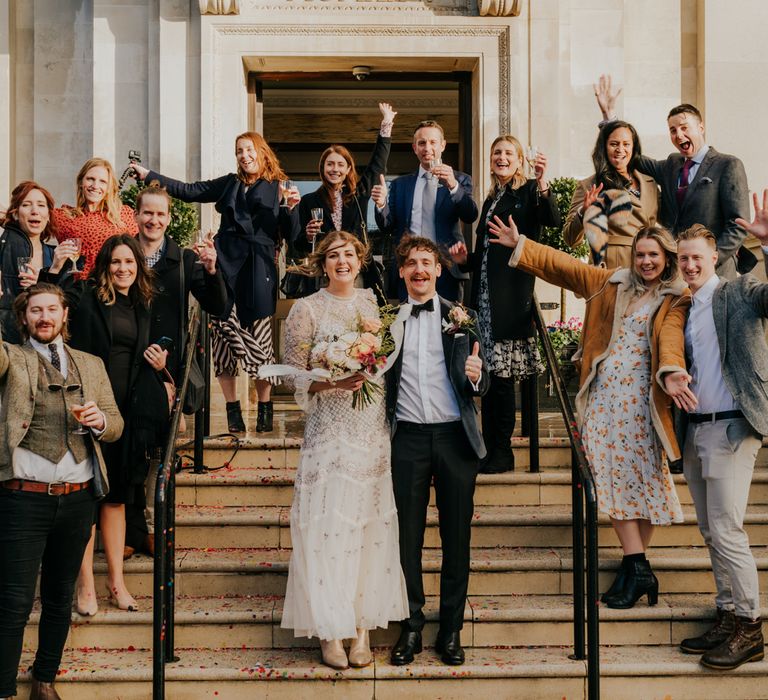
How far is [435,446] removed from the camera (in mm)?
5242

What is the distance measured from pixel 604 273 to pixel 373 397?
1.58 m

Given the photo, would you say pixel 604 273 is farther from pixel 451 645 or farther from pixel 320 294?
pixel 451 645

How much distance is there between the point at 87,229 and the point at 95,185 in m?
0.28

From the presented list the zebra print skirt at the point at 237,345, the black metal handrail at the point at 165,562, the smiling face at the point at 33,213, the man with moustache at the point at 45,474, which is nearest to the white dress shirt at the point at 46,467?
the man with moustache at the point at 45,474

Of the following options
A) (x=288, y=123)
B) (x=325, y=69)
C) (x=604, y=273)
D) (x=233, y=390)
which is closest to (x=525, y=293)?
(x=604, y=273)

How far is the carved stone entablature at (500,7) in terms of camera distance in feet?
30.8

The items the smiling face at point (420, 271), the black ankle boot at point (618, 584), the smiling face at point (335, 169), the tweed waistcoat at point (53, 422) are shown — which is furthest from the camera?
the smiling face at point (335, 169)

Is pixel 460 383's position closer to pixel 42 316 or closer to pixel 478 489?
pixel 478 489

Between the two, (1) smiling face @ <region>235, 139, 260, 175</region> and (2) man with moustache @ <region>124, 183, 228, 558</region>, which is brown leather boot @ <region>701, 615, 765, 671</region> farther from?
(1) smiling face @ <region>235, 139, 260, 175</region>

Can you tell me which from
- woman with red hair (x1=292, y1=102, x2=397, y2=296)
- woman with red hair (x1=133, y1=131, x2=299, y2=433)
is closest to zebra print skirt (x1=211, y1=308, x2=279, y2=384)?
woman with red hair (x1=133, y1=131, x2=299, y2=433)

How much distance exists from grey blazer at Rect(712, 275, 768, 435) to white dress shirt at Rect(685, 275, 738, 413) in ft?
0.19

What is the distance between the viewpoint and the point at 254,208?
7188 mm

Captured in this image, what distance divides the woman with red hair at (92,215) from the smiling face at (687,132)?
353 cm

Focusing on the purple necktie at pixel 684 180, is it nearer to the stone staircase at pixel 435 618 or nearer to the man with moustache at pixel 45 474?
the stone staircase at pixel 435 618
